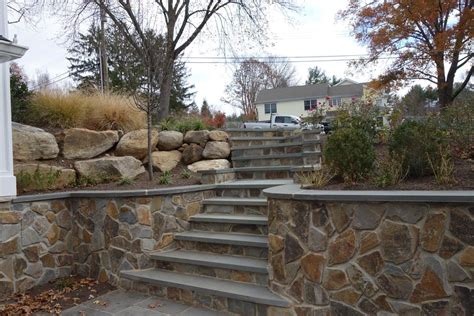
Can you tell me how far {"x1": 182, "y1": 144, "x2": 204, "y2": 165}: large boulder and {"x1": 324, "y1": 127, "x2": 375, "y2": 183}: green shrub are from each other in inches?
126

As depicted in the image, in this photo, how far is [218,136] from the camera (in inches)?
258

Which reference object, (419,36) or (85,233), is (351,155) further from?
(419,36)

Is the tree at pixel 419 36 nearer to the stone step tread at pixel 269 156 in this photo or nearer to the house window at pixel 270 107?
the stone step tread at pixel 269 156

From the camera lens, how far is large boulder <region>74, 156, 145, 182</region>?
5.44 meters

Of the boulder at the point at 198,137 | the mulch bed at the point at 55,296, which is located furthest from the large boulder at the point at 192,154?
the mulch bed at the point at 55,296

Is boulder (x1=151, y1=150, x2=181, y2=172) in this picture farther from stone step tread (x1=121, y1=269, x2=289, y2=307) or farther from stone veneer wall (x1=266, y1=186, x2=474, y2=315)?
stone veneer wall (x1=266, y1=186, x2=474, y2=315)

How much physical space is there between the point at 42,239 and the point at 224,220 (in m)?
2.19

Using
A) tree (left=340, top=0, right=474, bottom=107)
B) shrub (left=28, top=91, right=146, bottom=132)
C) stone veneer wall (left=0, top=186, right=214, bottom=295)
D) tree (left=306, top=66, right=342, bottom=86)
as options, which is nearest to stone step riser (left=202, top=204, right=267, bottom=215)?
stone veneer wall (left=0, top=186, right=214, bottom=295)

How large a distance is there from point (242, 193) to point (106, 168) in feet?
7.00

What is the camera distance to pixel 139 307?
3.69 meters

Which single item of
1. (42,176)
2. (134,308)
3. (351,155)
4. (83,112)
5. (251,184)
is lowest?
(134,308)

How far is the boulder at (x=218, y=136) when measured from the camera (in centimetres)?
651

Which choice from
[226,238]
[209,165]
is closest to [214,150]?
[209,165]

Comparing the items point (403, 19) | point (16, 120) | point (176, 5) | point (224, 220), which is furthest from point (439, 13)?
point (16, 120)
